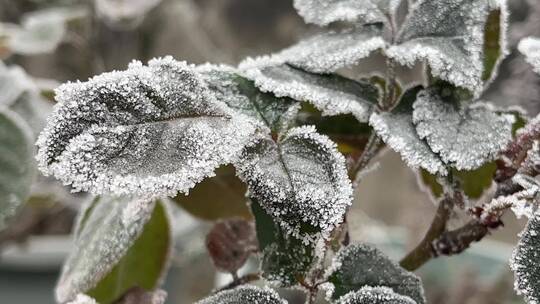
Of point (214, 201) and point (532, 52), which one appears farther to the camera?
point (214, 201)

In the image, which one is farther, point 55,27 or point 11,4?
point 11,4

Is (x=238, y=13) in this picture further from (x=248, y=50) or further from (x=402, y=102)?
(x=402, y=102)

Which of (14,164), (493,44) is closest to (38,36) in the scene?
(14,164)

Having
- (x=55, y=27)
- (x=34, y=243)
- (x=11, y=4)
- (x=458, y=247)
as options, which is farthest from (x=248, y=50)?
(x=458, y=247)

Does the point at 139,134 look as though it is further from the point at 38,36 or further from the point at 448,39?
the point at 38,36

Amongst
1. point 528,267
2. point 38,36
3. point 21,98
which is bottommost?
point 528,267

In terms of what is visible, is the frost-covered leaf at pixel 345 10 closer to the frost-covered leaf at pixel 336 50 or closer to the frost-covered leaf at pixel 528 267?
the frost-covered leaf at pixel 336 50

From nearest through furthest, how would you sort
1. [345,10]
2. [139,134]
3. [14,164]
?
[139,134] → [345,10] → [14,164]
